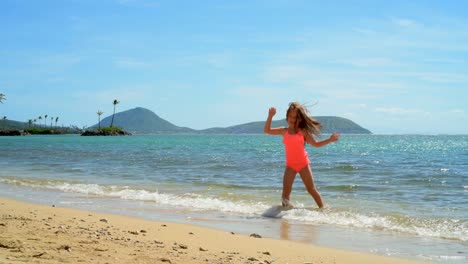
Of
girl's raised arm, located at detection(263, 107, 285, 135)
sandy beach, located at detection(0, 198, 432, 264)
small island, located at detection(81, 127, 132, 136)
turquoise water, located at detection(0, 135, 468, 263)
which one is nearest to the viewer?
sandy beach, located at detection(0, 198, 432, 264)

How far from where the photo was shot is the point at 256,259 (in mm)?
5434

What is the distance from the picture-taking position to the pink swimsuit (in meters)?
9.20

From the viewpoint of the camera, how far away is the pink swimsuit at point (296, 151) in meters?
9.20

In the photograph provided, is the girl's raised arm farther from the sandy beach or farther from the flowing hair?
the sandy beach

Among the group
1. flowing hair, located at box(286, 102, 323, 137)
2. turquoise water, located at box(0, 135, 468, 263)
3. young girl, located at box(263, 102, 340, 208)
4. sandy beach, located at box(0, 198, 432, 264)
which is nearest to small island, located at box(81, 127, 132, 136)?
turquoise water, located at box(0, 135, 468, 263)

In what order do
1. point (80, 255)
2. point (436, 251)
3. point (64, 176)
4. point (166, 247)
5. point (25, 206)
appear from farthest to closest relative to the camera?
1. point (64, 176)
2. point (25, 206)
3. point (436, 251)
4. point (166, 247)
5. point (80, 255)

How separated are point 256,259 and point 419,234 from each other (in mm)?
3368

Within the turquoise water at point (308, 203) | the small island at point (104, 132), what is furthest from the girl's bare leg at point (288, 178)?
the small island at point (104, 132)

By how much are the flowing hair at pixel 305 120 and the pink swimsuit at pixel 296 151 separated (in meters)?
0.14

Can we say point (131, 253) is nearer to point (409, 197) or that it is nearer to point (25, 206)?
point (25, 206)

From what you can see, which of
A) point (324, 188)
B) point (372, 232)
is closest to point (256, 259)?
point (372, 232)

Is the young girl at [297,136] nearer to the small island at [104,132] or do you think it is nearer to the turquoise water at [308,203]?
the turquoise water at [308,203]

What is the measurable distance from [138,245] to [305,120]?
427cm

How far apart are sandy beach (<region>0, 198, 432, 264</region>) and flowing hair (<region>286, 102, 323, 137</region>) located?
8.82ft
